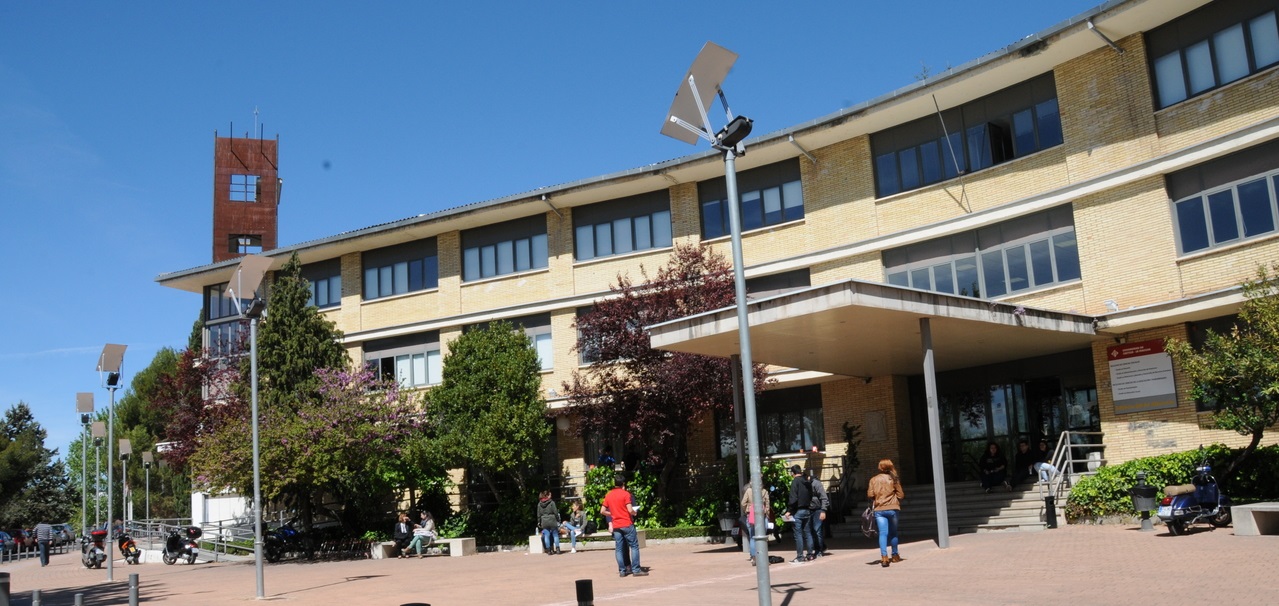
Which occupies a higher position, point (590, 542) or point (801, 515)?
point (801, 515)

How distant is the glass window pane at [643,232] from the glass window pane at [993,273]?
9.82 m

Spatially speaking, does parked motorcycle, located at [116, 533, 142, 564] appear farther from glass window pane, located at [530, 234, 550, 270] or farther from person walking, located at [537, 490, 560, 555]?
glass window pane, located at [530, 234, 550, 270]

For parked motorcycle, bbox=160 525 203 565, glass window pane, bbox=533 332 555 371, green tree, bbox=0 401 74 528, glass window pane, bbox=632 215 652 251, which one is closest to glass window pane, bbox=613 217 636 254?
glass window pane, bbox=632 215 652 251

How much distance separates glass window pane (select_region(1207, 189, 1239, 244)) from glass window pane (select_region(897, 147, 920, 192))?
7.12 m

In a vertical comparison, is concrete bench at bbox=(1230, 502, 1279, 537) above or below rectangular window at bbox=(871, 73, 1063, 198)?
below

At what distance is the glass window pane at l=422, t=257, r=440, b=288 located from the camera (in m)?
35.3

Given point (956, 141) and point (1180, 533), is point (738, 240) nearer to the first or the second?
point (1180, 533)

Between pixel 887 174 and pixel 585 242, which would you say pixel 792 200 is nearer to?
pixel 887 174

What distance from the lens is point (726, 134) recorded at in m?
10.9

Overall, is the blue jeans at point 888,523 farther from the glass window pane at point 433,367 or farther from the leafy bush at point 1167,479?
the glass window pane at point 433,367

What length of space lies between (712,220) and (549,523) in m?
10.5

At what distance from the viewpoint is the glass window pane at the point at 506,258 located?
111 ft

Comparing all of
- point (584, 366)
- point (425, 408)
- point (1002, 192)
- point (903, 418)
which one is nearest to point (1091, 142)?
point (1002, 192)

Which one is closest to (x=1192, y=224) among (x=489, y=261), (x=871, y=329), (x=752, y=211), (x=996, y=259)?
(x=996, y=259)
